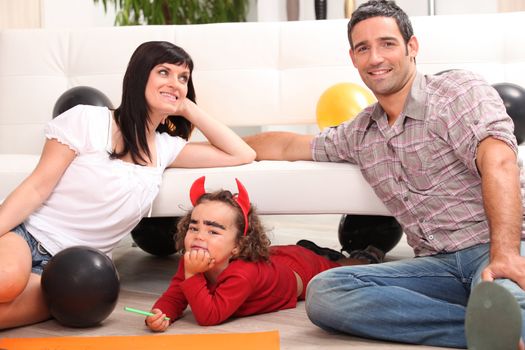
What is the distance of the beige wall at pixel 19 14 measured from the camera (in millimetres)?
4352

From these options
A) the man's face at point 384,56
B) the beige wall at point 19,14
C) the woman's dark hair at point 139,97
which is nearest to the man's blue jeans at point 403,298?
the man's face at point 384,56

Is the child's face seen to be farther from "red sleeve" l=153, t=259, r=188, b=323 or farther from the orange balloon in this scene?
the orange balloon

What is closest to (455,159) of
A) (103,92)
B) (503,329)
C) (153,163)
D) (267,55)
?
(503,329)

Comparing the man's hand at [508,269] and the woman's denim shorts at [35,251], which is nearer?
the man's hand at [508,269]

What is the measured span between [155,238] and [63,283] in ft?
3.74

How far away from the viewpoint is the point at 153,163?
8.43ft

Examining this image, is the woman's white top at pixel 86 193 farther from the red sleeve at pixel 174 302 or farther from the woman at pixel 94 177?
the red sleeve at pixel 174 302

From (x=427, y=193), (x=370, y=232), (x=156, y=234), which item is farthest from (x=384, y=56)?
(x=156, y=234)

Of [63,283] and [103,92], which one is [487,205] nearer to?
[63,283]

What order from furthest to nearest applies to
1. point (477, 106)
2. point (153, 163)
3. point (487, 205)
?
point (153, 163)
point (477, 106)
point (487, 205)

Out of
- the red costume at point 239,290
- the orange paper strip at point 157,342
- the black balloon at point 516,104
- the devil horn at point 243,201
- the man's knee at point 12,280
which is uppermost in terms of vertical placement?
the black balloon at point 516,104

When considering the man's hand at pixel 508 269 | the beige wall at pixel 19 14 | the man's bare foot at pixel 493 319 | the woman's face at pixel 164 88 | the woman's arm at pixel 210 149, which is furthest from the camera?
the beige wall at pixel 19 14

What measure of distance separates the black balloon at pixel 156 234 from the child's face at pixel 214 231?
2.68ft

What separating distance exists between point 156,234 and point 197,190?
35.7 inches
